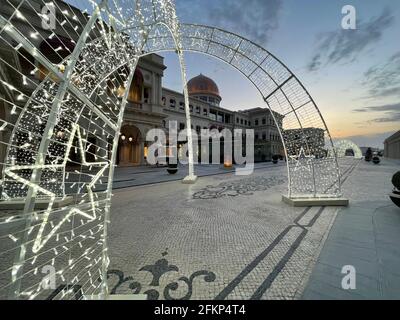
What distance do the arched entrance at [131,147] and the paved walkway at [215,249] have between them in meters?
17.5

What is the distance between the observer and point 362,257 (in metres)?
3.36

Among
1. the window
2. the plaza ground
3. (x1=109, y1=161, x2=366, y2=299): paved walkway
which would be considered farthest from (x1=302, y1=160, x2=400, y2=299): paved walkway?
the window

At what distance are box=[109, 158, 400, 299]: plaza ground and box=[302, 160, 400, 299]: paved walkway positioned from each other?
0.01 metres

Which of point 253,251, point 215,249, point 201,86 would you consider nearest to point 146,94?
point 215,249

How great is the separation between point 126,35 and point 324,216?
20.8 feet

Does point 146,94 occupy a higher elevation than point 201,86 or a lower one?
lower

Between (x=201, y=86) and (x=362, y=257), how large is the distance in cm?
4732

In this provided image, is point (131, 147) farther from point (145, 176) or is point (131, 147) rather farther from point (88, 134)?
point (88, 134)

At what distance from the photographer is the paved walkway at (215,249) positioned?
2738 millimetres

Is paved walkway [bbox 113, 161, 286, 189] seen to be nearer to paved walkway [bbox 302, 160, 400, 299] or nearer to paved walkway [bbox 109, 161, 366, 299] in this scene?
paved walkway [bbox 109, 161, 366, 299]

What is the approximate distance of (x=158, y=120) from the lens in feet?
82.1

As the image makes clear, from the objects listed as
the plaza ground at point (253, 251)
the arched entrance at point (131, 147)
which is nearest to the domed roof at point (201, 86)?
the arched entrance at point (131, 147)

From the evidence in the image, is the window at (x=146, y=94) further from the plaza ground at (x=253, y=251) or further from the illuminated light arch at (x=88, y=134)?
the plaza ground at (x=253, y=251)
